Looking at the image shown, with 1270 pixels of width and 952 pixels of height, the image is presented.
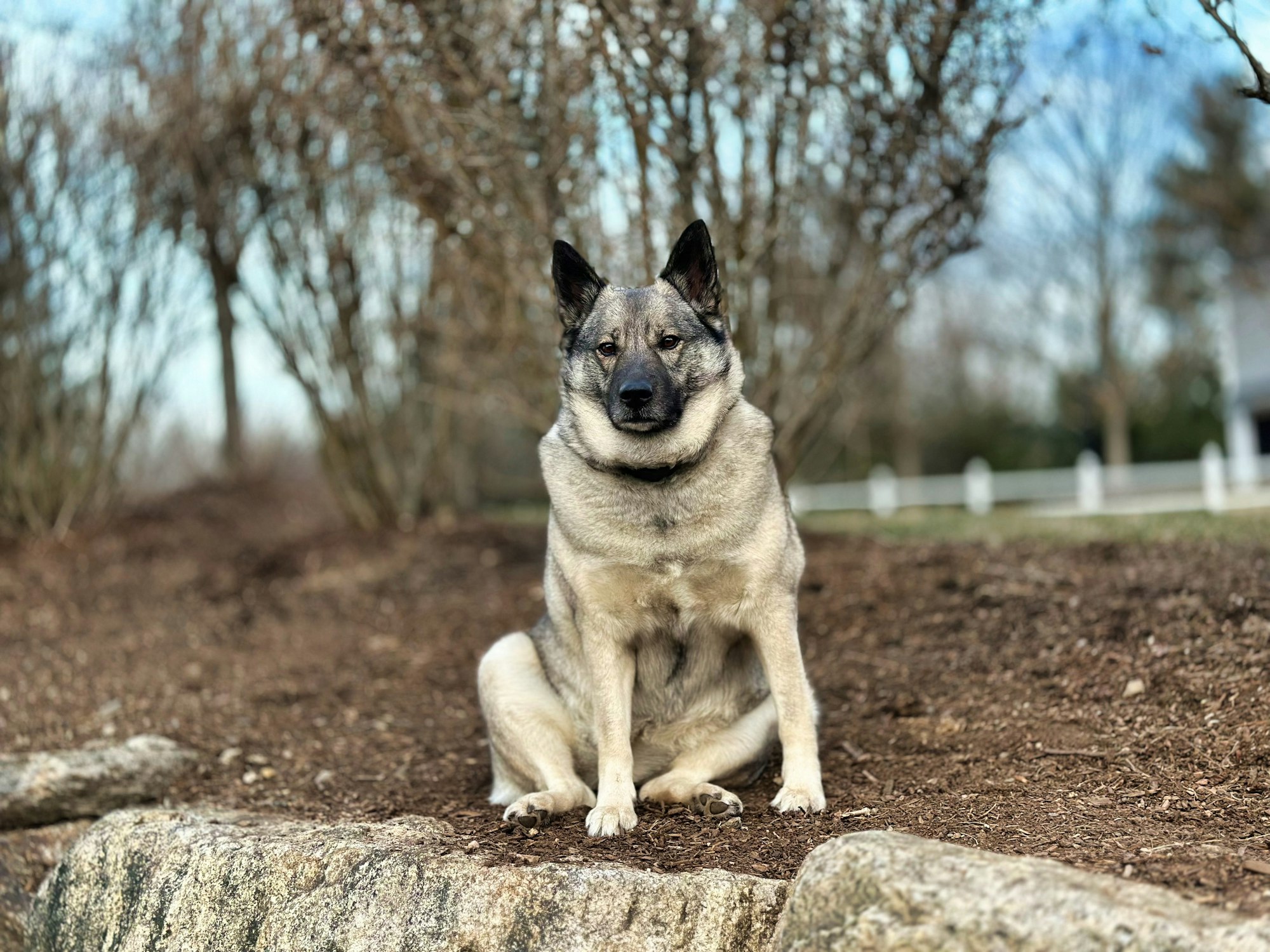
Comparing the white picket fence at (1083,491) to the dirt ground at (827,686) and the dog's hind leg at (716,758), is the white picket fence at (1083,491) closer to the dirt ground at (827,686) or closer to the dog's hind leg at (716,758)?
the dirt ground at (827,686)

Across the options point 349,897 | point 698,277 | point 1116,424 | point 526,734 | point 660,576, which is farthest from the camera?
point 1116,424

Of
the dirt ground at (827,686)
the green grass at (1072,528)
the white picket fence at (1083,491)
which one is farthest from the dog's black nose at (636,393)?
the white picket fence at (1083,491)

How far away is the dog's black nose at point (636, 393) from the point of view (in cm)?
378

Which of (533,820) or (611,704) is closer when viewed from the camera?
(533,820)

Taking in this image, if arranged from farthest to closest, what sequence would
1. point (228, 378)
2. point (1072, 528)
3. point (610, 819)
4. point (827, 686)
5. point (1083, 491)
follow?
point (1083, 491), point (228, 378), point (1072, 528), point (827, 686), point (610, 819)

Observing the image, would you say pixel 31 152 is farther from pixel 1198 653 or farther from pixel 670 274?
pixel 1198 653

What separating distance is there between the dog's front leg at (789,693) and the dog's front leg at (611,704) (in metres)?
0.50

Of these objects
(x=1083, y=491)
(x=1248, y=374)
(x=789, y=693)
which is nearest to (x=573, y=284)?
(x=789, y=693)

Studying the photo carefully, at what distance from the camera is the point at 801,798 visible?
12.7 ft

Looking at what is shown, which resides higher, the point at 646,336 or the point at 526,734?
the point at 646,336

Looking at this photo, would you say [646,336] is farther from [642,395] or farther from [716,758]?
[716,758]

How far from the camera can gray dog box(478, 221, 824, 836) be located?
390 centimetres

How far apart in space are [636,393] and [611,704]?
3.70ft

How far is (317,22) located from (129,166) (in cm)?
435
